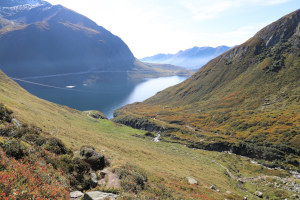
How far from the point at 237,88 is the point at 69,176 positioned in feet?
456

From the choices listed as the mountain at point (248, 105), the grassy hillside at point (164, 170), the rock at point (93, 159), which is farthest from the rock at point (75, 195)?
the mountain at point (248, 105)

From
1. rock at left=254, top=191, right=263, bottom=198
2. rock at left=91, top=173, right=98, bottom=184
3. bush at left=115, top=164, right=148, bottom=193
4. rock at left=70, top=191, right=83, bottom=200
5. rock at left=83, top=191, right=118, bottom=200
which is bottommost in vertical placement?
rock at left=254, top=191, right=263, bottom=198

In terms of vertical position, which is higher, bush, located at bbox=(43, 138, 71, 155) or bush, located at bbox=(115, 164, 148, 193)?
bush, located at bbox=(43, 138, 71, 155)

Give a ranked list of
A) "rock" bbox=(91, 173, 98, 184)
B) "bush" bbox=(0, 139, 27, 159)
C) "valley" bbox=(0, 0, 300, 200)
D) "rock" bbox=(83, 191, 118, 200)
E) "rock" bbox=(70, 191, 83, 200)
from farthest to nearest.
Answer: "rock" bbox=(91, 173, 98, 184), "valley" bbox=(0, 0, 300, 200), "bush" bbox=(0, 139, 27, 159), "rock" bbox=(70, 191, 83, 200), "rock" bbox=(83, 191, 118, 200)

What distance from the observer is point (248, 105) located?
9950 centimetres

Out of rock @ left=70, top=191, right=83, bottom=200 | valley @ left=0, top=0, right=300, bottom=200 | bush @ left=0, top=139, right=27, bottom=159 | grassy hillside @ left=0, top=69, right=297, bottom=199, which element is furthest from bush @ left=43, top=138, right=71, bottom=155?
rock @ left=70, top=191, right=83, bottom=200

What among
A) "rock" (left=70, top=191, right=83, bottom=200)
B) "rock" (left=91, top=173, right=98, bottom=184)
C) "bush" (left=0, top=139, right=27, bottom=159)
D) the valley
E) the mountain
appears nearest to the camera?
"rock" (left=70, top=191, right=83, bottom=200)

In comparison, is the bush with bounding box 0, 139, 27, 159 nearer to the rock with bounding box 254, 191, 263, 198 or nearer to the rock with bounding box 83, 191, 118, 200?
the rock with bounding box 83, 191, 118, 200

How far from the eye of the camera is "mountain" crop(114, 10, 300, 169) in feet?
196

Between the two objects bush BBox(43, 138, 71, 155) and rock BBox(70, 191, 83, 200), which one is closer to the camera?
rock BBox(70, 191, 83, 200)

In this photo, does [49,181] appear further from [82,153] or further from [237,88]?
[237,88]

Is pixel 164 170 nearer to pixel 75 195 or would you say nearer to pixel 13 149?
pixel 75 195

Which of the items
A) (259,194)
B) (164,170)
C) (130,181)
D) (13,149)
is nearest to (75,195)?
(130,181)

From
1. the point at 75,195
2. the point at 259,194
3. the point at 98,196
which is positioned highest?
the point at 98,196
